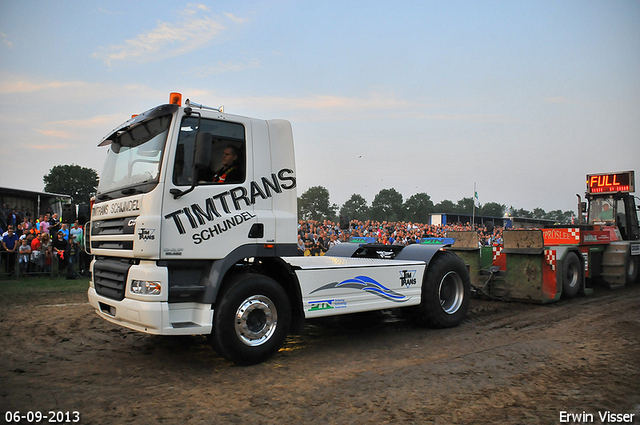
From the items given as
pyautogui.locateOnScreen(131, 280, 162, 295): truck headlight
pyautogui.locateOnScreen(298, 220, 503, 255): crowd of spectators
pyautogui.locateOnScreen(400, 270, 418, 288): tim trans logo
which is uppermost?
pyautogui.locateOnScreen(298, 220, 503, 255): crowd of spectators

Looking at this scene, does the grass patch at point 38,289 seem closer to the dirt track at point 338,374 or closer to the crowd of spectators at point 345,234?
the dirt track at point 338,374

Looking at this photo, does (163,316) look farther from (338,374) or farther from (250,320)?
(338,374)

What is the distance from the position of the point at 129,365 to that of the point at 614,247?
12403 mm

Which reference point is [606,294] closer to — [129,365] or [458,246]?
[458,246]

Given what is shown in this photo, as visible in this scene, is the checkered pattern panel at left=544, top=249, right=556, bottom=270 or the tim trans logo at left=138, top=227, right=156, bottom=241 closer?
the tim trans logo at left=138, top=227, right=156, bottom=241

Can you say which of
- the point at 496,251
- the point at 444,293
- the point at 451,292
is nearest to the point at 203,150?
the point at 444,293

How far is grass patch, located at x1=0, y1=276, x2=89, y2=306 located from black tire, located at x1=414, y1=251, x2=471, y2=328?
713cm

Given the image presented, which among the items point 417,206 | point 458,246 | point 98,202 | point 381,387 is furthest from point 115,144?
Answer: point 417,206

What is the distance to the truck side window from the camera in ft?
15.6

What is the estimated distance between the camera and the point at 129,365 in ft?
16.3

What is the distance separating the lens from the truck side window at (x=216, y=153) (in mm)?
4766

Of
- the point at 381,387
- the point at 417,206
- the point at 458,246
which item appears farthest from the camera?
the point at 417,206

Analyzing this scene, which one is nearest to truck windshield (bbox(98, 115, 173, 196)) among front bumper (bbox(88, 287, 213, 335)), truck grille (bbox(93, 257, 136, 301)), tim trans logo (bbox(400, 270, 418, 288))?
truck grille (bbox(93, 257, 136, 301))

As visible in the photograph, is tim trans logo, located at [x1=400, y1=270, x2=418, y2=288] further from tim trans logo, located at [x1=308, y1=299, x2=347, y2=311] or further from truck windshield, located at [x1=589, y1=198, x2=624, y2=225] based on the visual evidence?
truck windshield, located at [x1=589, y1=198, x2=624, y2=225]
